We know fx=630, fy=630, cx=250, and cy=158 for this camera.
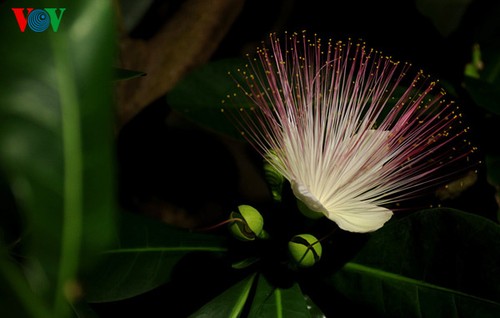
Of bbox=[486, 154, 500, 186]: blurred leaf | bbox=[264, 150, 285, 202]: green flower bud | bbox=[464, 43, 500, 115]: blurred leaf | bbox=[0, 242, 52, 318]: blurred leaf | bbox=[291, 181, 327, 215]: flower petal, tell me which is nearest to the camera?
bbox=[0, 242, 52, 318]: blurred leaf

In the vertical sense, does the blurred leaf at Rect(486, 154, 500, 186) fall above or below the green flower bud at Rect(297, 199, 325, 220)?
below

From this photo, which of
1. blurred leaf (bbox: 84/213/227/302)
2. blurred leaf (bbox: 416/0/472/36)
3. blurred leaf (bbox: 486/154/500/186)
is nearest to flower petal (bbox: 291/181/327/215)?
blurred leaf (bbox: 84/213/227/302)

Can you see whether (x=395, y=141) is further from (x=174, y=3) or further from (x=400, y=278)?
(x=174, y=3)

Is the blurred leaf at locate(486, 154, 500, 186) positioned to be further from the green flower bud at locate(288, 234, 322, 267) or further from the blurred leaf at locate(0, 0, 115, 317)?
the blurred leaf at locate(0, 0, 115, 317)

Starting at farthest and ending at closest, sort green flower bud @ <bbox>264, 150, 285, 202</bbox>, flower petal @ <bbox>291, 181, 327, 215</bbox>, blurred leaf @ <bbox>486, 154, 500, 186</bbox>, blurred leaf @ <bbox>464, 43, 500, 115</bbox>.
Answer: blurred leaf @ <bbox>464, 43, 500, 115</bbox>
blurred leaf @ <bbox>486, 154, 500, 186</bbox>
green flower bud @ <bbox>264, 150, 285, 202</bbox>
flower petal @ <bbox>291, 181, 327, 215</bbox>

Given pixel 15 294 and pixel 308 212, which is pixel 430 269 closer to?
pixel 308 212

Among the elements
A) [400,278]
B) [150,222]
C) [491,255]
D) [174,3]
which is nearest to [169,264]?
[150,222]

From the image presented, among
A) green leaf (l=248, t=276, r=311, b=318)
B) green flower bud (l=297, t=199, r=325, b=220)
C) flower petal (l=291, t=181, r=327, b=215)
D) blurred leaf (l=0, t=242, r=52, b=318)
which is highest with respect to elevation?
blurred leaf (l=0, t=242, r=52, b=318)

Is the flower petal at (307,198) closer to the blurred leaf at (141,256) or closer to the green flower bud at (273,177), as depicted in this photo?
the green flower bud at (273,177)

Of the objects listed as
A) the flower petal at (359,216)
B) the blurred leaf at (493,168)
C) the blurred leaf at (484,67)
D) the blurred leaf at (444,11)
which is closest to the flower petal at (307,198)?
the flower petal at (359,216)
